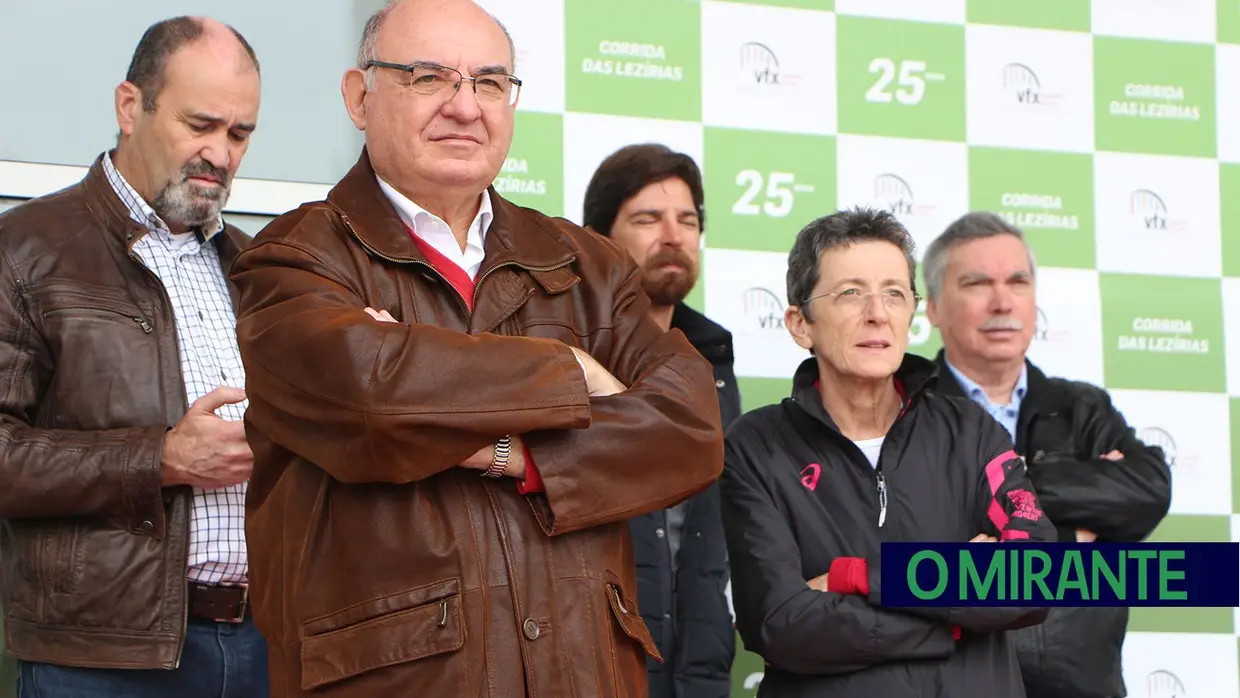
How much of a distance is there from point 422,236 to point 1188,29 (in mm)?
3605

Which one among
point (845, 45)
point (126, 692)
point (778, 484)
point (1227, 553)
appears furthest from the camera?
point (845, 45)

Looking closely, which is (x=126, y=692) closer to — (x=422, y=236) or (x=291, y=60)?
(x=422, y=236)

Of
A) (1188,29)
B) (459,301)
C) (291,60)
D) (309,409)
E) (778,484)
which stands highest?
(1188,29)

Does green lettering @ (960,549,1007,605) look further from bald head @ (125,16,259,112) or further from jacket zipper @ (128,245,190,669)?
bald head @ (125,16,259,112)

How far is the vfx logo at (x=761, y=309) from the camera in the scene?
421cm

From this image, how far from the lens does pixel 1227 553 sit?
11.0ft

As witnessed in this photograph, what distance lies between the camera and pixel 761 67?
4.30 meters

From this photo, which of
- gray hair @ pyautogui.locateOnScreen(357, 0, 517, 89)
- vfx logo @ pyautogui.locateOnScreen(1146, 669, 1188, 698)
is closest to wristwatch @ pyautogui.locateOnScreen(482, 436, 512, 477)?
gray hair @ pyautogui.locateOnScreen(357, 0, 517, 89)

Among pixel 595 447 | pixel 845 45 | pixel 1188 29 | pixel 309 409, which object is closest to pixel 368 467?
pixel 309 409

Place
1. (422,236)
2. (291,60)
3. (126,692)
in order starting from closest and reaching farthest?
(422,236)
(126,692)
(291,60)

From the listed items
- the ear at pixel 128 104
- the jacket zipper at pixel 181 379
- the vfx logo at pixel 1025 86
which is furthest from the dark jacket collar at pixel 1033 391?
the ear at pixel 128 104

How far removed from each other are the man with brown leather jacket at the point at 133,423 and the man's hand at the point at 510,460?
77cm

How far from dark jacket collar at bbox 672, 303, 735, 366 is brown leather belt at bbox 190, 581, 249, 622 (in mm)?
1287

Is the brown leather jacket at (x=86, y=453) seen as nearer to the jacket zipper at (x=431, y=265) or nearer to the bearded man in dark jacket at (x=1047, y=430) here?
the jacket zipper at (x=431, y=265)
